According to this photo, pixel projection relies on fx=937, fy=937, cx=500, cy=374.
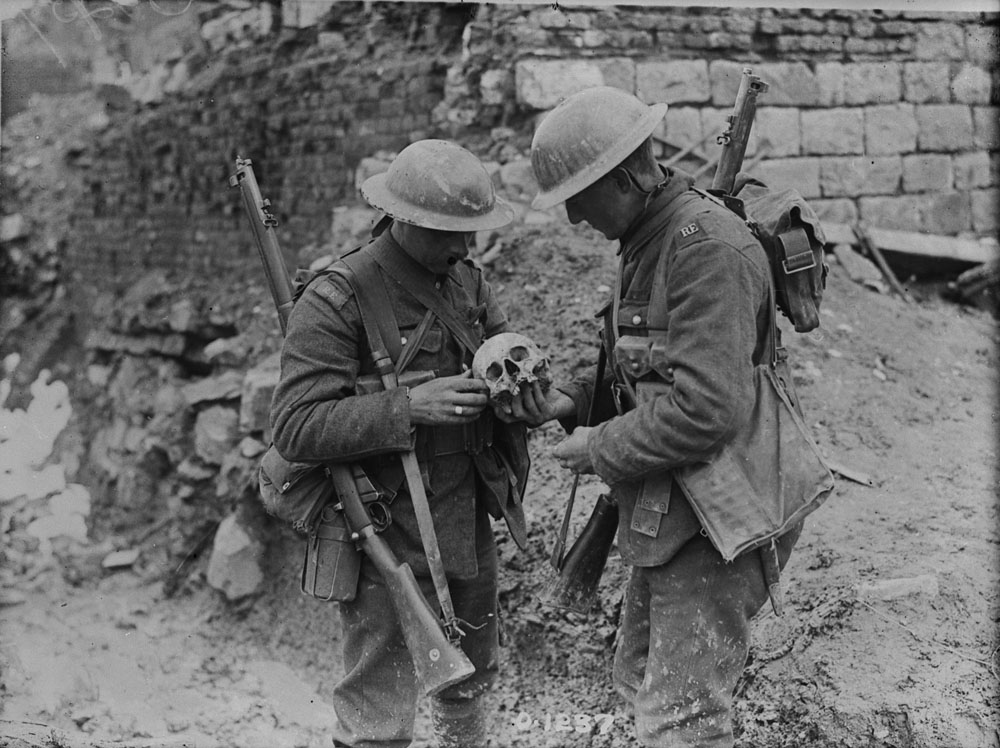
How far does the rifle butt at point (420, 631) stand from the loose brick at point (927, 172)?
679cm

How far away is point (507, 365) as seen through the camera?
2.92m

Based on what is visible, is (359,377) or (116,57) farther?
(116,57)

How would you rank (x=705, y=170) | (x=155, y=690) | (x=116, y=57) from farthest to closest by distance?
(x=116, y=57)
(x=705, y=170)
(x=155, y=690)

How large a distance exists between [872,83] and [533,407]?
6.34 m

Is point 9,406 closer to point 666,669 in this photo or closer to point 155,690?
point 155,690

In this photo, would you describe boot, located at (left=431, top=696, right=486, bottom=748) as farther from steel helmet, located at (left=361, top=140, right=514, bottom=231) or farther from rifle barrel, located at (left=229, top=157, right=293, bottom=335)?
steel helmet, located at (left=361, top=140, right=514, bottom=231)

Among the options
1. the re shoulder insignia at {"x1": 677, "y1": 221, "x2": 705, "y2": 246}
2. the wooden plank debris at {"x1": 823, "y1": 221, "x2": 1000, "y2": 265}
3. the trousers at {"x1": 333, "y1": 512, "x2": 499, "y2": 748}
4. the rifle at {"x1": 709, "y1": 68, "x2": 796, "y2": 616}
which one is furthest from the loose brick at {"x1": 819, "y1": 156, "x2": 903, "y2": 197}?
the trousers at {"x1": 333, "y1": 512, "x2": 499, "y2": 748}

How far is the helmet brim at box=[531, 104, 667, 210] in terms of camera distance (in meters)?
2.69

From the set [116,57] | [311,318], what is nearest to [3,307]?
[116,57]

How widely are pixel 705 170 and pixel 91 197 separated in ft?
28.2

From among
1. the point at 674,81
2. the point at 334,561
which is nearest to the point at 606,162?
the point at 334,561

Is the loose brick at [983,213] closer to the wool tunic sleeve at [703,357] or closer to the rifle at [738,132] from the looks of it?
the rifle at [738,132]

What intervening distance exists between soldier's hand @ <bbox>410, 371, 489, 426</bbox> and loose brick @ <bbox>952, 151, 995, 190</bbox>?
22.8ft

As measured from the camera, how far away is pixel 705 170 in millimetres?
7062
